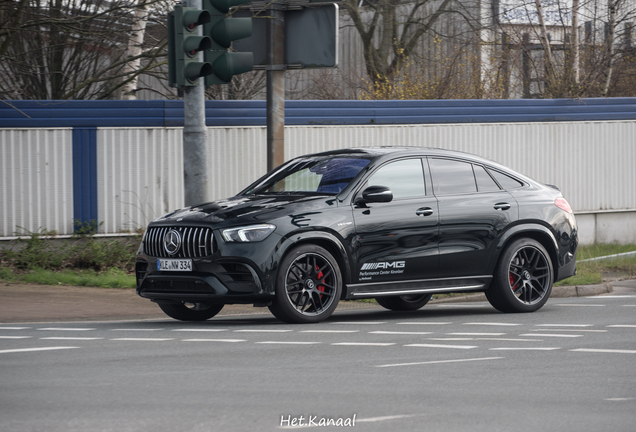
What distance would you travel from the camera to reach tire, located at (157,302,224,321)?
10.0m

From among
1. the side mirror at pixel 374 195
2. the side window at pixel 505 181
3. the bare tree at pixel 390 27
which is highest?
the bare tree at pixel 390 27

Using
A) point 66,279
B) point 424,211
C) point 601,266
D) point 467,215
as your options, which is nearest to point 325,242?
point 424,211

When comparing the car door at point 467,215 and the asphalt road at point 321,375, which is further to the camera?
the car door at point 467,215

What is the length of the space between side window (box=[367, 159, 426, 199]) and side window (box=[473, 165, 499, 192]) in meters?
0.76

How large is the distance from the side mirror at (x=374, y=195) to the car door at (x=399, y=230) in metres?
0.07

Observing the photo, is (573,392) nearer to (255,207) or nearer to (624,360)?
(624,360)

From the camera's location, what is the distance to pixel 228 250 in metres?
8.76

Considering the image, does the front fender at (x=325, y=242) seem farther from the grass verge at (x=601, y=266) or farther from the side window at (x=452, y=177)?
the grass verge at (x=601, y=266)

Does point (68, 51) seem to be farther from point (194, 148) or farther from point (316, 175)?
point (316, 175)

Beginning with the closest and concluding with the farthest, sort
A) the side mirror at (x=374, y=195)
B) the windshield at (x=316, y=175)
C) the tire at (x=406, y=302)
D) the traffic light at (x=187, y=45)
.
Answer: the side mirror at (x=374, y=195) → the windshield at (x=316, y=175) → the traffic light at (x=187, y=45) → the tire at (x=406, y=302)

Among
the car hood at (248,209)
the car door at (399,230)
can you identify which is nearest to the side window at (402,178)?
the car door at (399,230)

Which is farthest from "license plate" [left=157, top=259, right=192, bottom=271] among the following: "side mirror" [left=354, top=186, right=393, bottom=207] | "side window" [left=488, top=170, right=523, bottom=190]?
"side window" [left=488, top=170, right=523, bottom=190]

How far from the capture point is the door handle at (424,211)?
9.82m

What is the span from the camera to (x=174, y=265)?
356 inches
